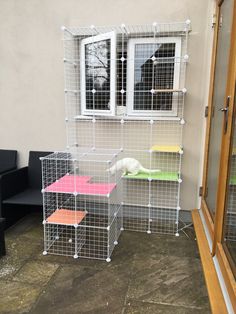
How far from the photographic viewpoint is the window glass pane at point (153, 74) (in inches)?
115

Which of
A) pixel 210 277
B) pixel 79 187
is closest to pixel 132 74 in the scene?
pixel 79 187

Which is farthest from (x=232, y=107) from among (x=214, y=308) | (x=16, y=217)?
(x=16, y=217)

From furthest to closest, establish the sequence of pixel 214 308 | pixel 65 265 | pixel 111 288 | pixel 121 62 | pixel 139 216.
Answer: pixel 139 216
pixel 121 62
pixel 65 265
pixel 111 288
pixel 214 308

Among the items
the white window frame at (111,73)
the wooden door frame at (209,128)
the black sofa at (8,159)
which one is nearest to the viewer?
the wooden door frame at (209,128)

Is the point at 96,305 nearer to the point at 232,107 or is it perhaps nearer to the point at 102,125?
the point at 232,107

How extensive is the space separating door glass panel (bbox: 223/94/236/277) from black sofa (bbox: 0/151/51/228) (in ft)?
5.79

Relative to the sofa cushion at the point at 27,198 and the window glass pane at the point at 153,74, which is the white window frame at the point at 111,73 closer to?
the window glass pane at the point at 153,74

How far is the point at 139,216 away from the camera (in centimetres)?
325

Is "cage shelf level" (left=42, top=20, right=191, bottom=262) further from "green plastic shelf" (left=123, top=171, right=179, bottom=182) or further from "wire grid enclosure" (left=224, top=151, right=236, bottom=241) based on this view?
"wire grid enclosure" (left=224, top=151, right=236, bottom=241)

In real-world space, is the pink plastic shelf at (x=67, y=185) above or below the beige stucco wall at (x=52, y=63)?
below

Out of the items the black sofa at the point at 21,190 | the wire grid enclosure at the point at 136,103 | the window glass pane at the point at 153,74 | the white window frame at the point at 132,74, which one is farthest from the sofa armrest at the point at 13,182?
the window glass pane at the point at 153,74

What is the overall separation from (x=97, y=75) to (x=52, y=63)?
1.90ft

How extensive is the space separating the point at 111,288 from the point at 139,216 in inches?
50.7

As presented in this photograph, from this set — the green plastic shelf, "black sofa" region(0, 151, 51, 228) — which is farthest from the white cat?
"black sofa" region(0, 151, 51, 228)
